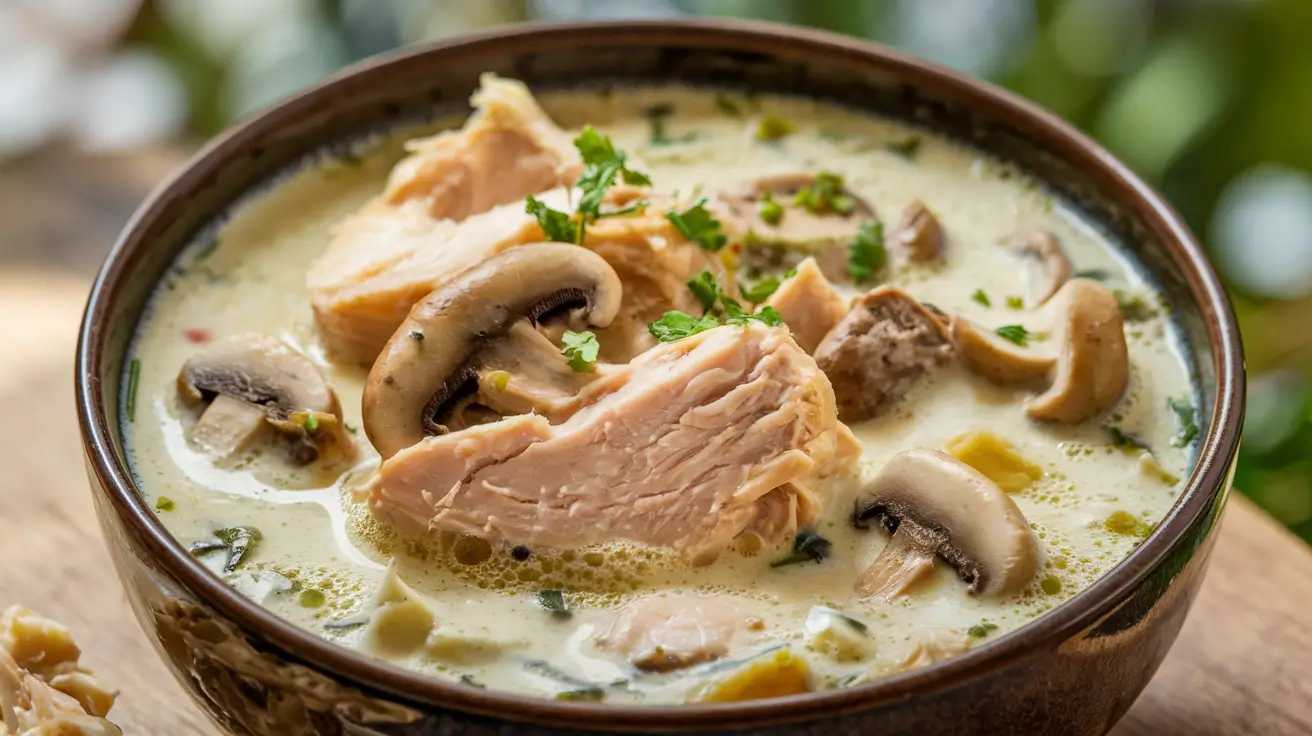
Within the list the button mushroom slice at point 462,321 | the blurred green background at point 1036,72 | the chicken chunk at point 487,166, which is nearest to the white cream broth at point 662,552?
the button mushroom slice at point 462,321

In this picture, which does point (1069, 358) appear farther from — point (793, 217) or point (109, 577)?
point (109, 577)

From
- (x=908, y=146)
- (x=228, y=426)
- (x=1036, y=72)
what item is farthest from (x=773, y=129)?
(x=1036, y=72)

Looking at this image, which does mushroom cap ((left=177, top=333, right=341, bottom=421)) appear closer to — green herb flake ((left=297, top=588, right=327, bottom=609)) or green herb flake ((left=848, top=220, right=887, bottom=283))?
green herb flake ((left=297, top=588, right=327, bottom=609))

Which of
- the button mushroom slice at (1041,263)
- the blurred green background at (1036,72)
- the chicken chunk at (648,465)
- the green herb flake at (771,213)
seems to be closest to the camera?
the chicken chunk at (648,465)

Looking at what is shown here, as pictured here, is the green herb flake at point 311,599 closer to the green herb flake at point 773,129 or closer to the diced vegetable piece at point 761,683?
the diced vegetable piece at point 761,683

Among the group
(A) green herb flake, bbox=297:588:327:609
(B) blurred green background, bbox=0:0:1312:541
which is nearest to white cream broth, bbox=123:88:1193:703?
(A) green herb flake, bbox=297:588:327:609

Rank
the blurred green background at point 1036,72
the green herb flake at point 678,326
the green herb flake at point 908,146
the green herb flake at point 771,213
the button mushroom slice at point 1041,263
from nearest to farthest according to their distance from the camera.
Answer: the green herb flake at point 678,326
the button mushroom slice at point 1041,263
the green herb flake at point 771,213
the green herb flake at point 908,146
the blurred green background at point 1036,72

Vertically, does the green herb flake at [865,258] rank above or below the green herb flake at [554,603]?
above
